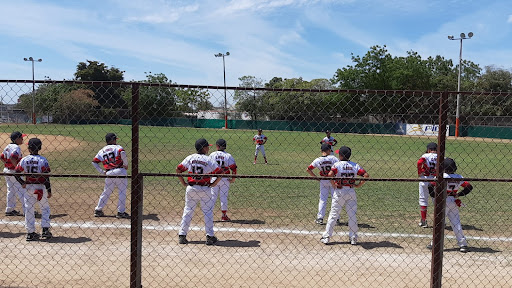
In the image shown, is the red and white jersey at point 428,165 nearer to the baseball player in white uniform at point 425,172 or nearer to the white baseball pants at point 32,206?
the baseball player in white uniform at point 425,172

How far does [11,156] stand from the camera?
28.1 ft

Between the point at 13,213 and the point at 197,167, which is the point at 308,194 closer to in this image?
the point at 197,167

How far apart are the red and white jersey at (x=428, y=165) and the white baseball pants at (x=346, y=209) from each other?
6.69 feet

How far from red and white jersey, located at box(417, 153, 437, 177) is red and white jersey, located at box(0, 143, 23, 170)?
7917 mm

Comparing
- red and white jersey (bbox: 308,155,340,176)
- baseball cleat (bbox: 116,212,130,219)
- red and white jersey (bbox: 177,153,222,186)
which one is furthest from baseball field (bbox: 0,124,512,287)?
red and white jersey (bbox: 308,155,340,176)

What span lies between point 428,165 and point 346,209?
2.25 m

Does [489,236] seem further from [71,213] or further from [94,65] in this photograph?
[94,65]

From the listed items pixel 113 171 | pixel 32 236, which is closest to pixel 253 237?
pixel 113 171

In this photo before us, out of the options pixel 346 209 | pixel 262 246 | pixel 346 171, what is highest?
pixel 346 171

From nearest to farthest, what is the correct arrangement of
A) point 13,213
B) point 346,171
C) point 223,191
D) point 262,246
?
point 262,246 → point 346,171 → point 223,191 → point 13,213

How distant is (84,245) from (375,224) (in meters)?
5.38

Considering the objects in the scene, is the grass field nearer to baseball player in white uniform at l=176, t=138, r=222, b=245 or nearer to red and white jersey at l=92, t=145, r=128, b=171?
red and white jersey at l=92, t=145, r=128, b=171

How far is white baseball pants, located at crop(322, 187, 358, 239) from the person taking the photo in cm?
736

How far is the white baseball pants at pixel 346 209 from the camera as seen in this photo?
736 centimetres
